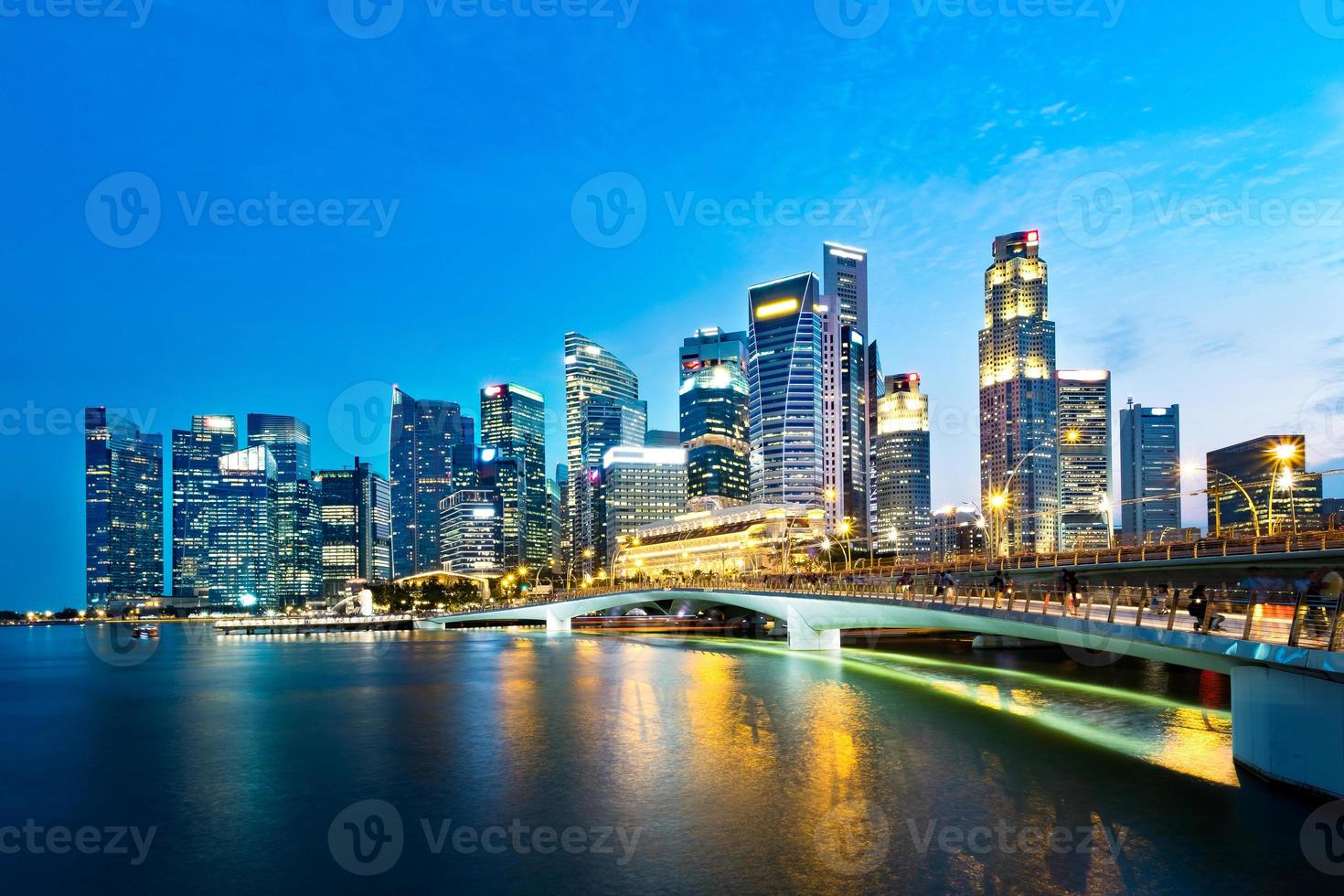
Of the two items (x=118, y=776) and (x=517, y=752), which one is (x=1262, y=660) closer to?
(x=517, y=752)

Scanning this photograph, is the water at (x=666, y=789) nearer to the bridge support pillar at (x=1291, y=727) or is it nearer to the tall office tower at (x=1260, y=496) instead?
the bridge support pillar at (x=1291, y=727)

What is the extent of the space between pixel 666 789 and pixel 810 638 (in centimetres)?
5080

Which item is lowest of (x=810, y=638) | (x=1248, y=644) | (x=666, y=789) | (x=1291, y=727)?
(x=810, y=638)

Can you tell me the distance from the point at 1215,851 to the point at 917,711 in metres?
21.1

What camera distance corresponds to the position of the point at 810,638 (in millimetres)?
74875

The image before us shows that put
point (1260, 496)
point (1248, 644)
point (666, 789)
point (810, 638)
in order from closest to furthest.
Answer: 1. point (1248, 644)
2. point (666, 789)
3. point (810, 638)
4. point (1260, 496)

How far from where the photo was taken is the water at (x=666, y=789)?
18469 mm

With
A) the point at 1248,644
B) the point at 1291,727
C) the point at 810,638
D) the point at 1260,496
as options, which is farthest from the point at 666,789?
the point at 1260,496

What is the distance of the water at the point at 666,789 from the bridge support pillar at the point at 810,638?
21027mm

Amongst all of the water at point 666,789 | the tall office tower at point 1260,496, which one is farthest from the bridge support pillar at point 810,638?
the tall office tower at point 1260,496

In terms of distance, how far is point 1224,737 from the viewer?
30.5 m

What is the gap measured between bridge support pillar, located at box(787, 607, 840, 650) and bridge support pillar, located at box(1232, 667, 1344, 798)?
1994 inches

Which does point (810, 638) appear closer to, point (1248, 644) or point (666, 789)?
point (666, 789)

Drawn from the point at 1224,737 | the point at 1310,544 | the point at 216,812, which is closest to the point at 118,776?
the point at 216,812
